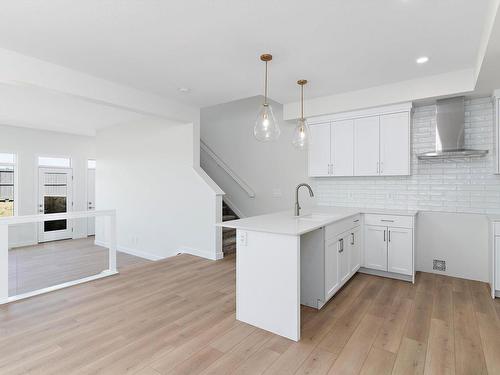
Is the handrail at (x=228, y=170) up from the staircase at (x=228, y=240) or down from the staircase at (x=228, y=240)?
up

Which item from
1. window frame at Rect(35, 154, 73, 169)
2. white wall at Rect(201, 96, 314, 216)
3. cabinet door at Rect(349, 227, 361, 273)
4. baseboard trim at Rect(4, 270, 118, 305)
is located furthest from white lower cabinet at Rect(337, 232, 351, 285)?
window frame at Rect(35, 154, 73, 169)

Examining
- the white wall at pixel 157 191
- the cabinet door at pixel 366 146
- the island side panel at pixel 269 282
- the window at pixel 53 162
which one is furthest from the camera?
the window at pixel 53 162

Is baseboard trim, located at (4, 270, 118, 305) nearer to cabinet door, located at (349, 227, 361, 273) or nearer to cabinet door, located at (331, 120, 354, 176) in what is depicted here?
cabinet door, located at (349, 227, 361, 273)

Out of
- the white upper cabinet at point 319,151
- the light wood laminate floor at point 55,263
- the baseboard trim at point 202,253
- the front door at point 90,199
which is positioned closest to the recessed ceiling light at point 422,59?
the white upper cabinet at point 319,151

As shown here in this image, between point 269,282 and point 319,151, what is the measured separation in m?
2.70

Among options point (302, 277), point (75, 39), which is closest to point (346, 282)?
point (302, 277)

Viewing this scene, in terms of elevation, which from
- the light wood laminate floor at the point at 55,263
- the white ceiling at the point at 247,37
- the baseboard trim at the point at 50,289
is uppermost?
the white ceiling at the point at 247,37

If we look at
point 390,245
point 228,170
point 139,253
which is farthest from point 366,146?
point 139,253

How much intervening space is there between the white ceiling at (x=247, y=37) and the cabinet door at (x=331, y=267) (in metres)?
2.00

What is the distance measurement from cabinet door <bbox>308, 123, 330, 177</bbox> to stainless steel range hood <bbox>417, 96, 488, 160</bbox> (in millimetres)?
1294

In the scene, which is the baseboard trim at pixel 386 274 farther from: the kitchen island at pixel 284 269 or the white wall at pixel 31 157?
the white wall at pixel 31 157

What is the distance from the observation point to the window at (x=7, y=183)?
6688mm

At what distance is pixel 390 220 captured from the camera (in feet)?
12.3

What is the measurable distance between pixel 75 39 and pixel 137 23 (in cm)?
72
